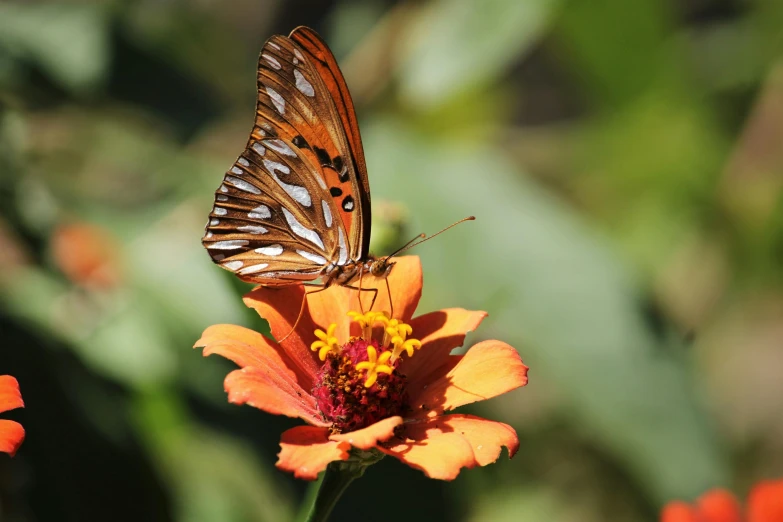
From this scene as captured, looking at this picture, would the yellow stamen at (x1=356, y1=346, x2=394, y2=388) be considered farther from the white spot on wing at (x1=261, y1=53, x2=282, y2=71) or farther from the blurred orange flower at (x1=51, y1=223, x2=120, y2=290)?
the blurred orange flower at (x1=51, y1=223, x2=120, y2=290)

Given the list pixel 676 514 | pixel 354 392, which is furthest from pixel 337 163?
pixel 676 514


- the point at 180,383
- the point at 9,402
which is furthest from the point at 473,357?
the point at 180,383

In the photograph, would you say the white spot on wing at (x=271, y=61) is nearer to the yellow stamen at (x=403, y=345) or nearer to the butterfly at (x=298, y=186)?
the butterfly at (x=298, y=186)

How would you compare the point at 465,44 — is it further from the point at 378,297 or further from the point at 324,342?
the point at 324,342

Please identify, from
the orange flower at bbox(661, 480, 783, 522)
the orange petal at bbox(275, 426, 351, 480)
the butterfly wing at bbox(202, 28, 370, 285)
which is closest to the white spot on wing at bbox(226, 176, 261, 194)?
the butterfly wing at bbox(202, 28, 370, 285)

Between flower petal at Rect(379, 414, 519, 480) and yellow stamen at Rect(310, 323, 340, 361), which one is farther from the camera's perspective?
yellow stamen at Rect(310, 323, 340, 361)

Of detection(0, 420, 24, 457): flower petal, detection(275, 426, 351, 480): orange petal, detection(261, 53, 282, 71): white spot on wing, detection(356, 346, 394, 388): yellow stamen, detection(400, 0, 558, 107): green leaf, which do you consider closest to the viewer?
detection(0, 420, 24, 457): flower petal

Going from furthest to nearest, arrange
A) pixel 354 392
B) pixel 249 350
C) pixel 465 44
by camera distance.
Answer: pixel 465 44, pixel 354 392, pixel 249 350
